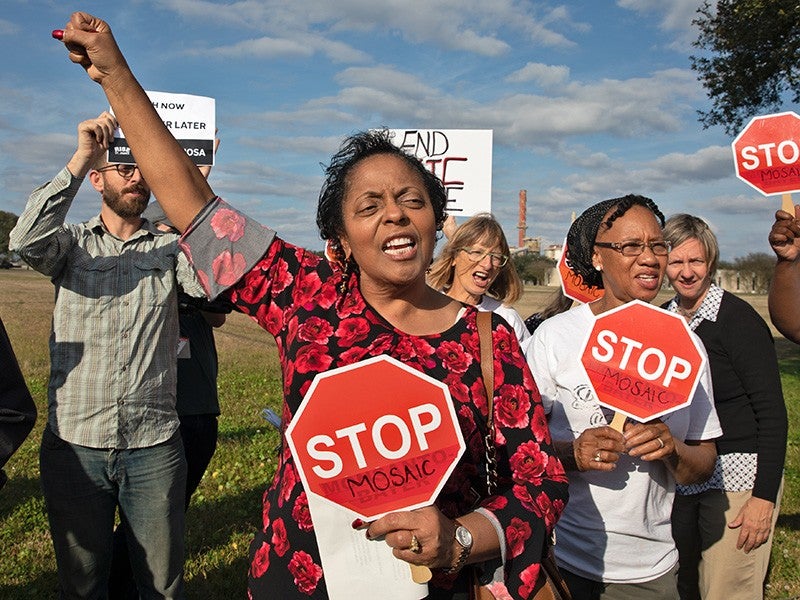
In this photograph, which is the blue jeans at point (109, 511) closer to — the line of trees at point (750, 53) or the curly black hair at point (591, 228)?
the curly black hair at point (591, 228)

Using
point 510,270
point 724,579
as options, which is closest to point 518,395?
point 724,579

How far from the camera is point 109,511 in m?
3.09

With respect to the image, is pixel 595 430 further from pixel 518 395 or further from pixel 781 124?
pixel 781 124

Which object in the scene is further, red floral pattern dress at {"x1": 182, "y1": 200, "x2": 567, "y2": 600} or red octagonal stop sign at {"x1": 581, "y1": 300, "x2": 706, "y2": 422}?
red octagonal stop sign at {"x1": 581, "y1": 300, "x2": 706, "y2": 422}

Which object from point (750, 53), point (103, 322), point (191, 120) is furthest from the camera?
point (750, 53)

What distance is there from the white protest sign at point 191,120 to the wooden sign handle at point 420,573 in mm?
2908

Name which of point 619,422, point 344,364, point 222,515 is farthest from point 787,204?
point 222,515

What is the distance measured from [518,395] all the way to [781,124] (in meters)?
2.33

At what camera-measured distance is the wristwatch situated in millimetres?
1654

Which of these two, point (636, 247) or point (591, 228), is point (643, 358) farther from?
point (591, 228)

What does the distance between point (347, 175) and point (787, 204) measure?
2174mm

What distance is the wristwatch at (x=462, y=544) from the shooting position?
1.65m

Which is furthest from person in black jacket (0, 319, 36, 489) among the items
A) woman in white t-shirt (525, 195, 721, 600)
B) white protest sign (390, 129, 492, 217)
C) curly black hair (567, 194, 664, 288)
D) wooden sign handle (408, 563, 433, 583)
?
white protest sign (390, 129, 492, 217)

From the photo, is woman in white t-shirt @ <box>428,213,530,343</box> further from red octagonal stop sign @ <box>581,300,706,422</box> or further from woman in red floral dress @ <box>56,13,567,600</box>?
woman in red floral dress @ <box>56,13,567,600</box>
